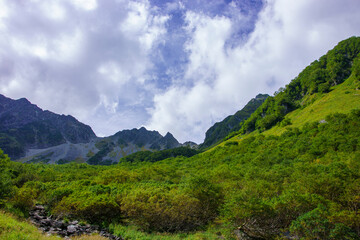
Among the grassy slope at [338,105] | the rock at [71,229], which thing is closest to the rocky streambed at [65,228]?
the rock at [71,229]

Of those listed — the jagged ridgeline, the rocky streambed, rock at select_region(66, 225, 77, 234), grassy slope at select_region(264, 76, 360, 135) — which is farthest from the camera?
the jagged ridgeline

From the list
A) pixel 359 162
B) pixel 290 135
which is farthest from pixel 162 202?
pixel 290 135

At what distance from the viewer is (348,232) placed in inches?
578

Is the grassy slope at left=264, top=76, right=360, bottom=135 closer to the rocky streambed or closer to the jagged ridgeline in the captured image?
the jagged ridgeline

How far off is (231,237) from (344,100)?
92203 millimetres

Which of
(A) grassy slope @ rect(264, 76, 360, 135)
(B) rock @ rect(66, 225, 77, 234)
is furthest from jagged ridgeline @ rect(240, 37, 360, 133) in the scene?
(B) rock @ rect(66, 225, 77, 234)

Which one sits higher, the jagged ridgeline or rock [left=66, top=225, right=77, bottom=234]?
the jagged ridgeline

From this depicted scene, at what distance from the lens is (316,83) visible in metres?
116

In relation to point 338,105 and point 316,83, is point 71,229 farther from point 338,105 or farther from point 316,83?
point 316,83

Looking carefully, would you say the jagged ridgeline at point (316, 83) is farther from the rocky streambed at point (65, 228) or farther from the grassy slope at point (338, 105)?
the rocky streambed at point (65, 228)

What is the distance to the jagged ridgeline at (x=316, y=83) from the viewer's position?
107 metres

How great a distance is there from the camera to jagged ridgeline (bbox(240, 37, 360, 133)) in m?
107

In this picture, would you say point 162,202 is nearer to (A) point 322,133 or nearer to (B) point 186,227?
(B) point 186,227

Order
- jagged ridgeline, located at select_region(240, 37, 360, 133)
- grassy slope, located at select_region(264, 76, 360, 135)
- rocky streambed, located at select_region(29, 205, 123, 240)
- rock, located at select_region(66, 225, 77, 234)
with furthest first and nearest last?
jagged ridgeline, located at select_region(240, 37, 360, 133), grassy slope, located at select_region(264, 76, 360, 135), rock, located at select_region(66, 225, 77, 234), rocky streambed, located at select_region(29, 205, 123, 240)
